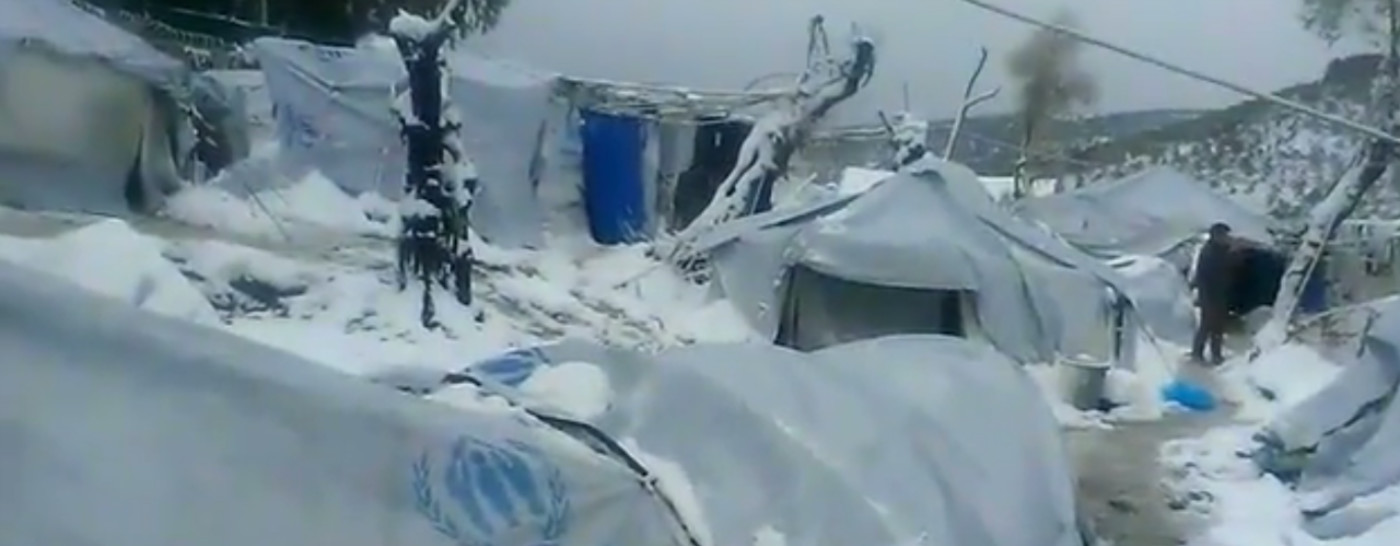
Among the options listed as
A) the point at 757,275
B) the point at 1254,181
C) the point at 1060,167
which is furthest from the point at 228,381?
the point at 1060,167

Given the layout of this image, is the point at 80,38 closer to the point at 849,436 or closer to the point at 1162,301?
the point at 849,436

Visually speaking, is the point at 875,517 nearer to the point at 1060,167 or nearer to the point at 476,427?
the point at 476,427

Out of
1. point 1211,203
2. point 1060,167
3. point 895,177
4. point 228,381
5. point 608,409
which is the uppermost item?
point 228,381

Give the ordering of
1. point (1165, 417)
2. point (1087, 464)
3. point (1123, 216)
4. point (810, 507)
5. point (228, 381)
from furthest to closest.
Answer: point (1123, 216)
point (1165, 417)
point (1087, 464)
point (810, 507)
point (228, 381)

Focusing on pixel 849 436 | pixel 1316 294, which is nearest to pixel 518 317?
pixel 849 436

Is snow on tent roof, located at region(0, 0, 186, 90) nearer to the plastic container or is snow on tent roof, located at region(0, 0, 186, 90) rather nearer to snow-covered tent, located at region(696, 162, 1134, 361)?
snow-covered tent, located at region(696, 162, 1134, 361)

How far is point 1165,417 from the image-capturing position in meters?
10.1

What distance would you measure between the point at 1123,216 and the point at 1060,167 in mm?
12505

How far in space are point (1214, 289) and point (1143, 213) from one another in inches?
262

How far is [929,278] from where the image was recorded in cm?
1068

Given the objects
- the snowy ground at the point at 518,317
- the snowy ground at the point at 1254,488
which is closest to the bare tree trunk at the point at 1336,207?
the snowy ground at the point at 518,317

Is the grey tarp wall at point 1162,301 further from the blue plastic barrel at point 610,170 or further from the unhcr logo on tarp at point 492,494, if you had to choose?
the unhcr logo on tarp at point 492,494

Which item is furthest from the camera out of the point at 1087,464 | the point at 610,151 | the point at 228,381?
the point at 610,151

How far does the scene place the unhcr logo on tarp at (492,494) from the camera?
2.56m
